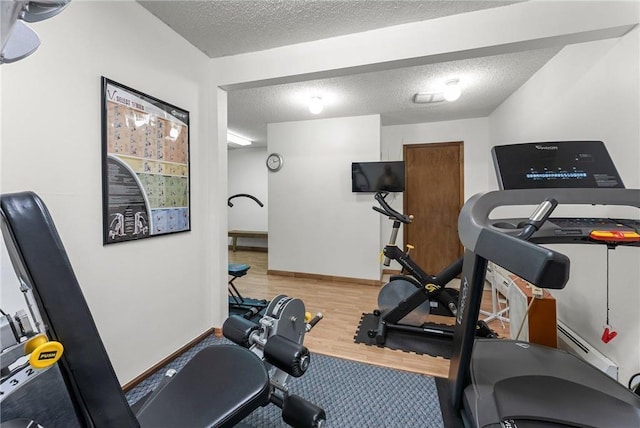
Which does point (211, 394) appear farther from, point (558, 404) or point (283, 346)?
point (558, 404)

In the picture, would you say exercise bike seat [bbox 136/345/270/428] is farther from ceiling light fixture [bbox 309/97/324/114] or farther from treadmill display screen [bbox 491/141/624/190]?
ceiling light fixture [bbox 309/97/324/114]

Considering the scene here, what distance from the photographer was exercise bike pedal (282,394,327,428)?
3.71ft

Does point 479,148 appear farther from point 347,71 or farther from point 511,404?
point 511,404

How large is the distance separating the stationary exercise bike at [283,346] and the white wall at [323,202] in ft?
8.41

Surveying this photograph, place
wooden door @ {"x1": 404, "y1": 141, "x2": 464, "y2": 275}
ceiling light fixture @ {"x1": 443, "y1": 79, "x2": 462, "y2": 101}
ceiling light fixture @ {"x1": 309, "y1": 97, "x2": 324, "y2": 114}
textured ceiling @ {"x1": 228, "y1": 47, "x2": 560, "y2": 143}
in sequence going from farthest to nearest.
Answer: wooden door @ {"x1": 404, "y1": 141, "x2": 464, "y2": 275} → ceiling light fixture @ {"x1": 309, "y1": 97, "x2": 324, "y2": 114} → ceiling light fixture @ {"x1": 443, "y1": 79, "x2": 462, "y2": 101} → textured ceiling @ {"x1": 228, "y1": 47, "x2": 560, "y2": 143}

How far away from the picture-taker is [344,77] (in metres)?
2.77

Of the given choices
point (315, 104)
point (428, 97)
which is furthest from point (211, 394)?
point (428, 97)

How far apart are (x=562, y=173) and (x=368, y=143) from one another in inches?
115

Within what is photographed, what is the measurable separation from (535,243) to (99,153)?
230cm

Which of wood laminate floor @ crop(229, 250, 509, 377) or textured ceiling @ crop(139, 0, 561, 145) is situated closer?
textured ceiling @ crop(139, 0, 561, 145)

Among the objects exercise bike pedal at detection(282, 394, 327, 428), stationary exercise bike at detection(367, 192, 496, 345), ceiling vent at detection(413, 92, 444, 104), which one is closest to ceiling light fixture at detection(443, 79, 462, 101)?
ceiling vent at detection(413, 92, 444, 104)

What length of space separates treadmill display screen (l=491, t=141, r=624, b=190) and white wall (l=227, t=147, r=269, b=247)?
5.46 metres

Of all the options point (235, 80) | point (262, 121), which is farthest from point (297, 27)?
point (262, 121)

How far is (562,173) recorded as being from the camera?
4.05ft
